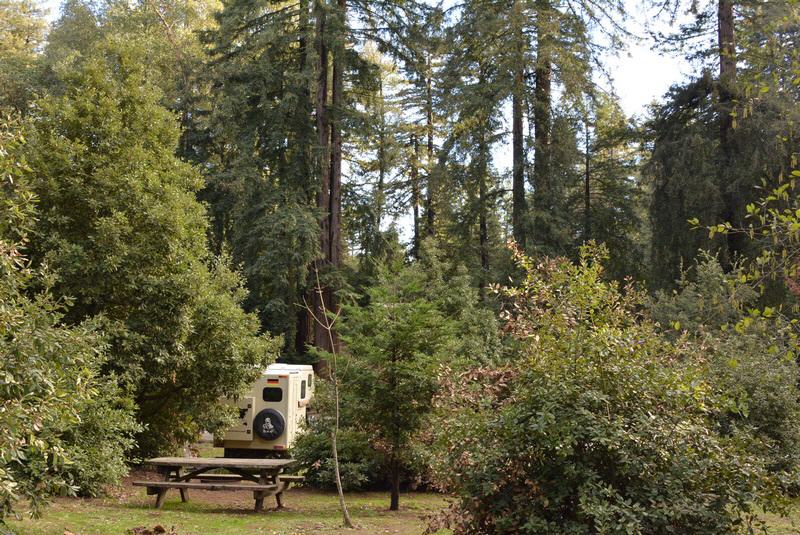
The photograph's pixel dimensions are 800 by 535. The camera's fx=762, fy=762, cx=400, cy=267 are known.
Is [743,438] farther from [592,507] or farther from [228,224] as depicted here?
[228,224]

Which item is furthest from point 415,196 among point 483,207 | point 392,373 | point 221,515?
point 221,515

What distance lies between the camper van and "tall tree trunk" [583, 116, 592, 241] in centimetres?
1533

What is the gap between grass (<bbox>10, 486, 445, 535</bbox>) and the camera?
30.7 feet

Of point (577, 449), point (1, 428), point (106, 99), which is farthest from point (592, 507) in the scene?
point (106, 99)

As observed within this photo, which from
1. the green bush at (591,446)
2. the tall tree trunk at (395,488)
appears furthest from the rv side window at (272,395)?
the green bush at (591,446)

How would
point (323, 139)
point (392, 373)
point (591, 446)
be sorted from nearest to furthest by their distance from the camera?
point (591, 446)
point (392, 373)
point (323, 139)

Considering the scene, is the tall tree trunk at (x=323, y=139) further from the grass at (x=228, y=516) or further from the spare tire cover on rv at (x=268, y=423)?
the grass at (x=228, y=516)

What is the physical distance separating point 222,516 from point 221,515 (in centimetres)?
15

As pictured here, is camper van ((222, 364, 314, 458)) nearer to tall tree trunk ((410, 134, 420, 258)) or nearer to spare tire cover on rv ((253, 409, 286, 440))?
spare tire cover on rv ((253, 409, 286, 440))

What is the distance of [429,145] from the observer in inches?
1353

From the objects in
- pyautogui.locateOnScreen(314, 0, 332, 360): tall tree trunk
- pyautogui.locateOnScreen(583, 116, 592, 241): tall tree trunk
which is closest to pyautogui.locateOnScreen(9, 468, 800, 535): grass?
pyautogui.locateOnScreen(314, 0, 332, 360): tall tree trunk

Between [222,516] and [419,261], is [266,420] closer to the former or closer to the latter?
[222,516]

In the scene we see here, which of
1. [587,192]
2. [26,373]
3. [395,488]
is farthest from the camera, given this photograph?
[587,192]

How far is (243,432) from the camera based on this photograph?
16.5 metres
